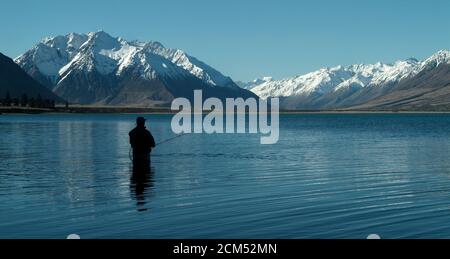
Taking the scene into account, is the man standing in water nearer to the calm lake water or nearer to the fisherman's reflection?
the fisherman's reflection

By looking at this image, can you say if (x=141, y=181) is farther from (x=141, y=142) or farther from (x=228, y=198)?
(x=228, y=198)

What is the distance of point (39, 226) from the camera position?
22516mm

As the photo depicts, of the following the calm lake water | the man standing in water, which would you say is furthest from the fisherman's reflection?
the man standing in water

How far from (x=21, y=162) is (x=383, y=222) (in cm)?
3520

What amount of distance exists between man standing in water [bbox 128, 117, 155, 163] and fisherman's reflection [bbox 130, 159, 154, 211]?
213 millimetres

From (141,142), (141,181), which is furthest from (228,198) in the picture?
(141,142)

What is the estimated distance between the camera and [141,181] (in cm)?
3722

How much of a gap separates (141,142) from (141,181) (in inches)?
243

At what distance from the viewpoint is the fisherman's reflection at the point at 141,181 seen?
95.9 feet

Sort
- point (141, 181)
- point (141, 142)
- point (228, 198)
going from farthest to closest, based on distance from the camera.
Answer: point (141, 142)
point (141, 181)
point (228, 198)

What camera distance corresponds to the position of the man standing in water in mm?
42594

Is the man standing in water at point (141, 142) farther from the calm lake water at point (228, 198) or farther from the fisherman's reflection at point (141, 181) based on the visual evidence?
the calm lake water at point (228, 198)
